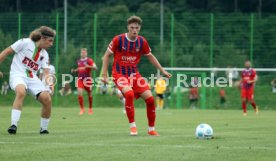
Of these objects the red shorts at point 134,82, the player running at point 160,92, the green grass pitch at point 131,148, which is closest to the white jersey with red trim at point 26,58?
the green grass pitch at point 131,148

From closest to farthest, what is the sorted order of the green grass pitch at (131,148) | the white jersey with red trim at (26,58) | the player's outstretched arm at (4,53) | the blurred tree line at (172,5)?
the green grass pitch at (131,148), the player's outstretched arm at (4,53), the white jersey with red trim at (26,58), the blurred tree line at (172,5)

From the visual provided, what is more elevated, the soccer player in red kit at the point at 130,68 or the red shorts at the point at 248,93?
the soccer player in red kit at the point at 130,68

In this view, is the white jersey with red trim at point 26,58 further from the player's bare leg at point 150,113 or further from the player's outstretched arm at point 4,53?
the player's bare leg at point 150,113

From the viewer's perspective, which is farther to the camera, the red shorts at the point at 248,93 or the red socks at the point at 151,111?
the red shorts at the point at 248,93

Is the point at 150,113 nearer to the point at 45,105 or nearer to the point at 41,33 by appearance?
the point at 45,105

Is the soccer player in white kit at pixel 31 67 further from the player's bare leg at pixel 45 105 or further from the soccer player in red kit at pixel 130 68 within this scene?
the soccer player in red kit at pixel 130 68

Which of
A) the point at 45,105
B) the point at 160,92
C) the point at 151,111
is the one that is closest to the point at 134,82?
the point at 151,111

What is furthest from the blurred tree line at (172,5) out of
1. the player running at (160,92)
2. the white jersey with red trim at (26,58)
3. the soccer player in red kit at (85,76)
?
the white jersey with red trim at (26,58)

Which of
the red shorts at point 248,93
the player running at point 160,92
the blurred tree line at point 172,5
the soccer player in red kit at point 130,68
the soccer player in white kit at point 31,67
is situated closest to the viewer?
the soccer player in white kit at point 31,67

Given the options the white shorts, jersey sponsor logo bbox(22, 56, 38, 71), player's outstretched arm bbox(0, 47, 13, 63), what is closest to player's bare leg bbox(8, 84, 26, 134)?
the white shorts

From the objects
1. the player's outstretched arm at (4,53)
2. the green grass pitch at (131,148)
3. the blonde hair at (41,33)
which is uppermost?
the blonde hair at (41,33)

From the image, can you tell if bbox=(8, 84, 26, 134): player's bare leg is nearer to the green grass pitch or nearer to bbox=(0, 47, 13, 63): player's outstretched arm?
the green grass pitch

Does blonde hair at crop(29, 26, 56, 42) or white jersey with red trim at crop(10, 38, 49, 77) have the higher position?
blonde hair at crop(29, 26, 56, 42)

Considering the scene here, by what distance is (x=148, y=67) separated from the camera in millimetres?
37812
